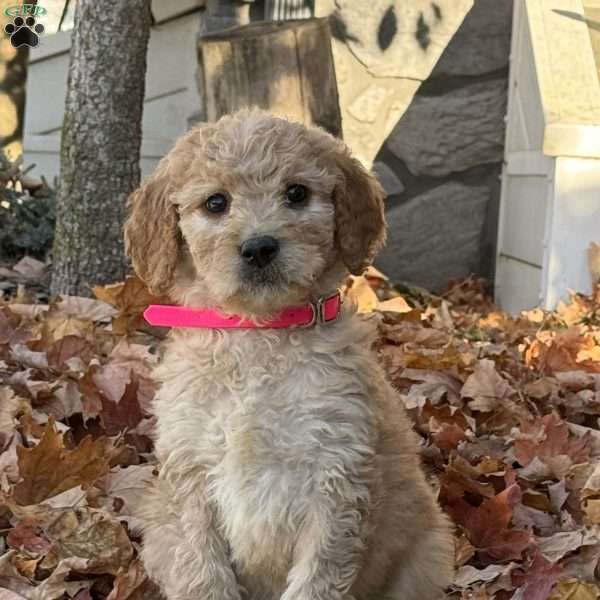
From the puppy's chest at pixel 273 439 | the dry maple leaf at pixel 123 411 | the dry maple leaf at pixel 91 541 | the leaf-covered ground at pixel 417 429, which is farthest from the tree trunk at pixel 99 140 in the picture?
the puppy's chest at pixel 273 439

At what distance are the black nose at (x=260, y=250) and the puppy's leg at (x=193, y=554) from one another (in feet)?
1.88

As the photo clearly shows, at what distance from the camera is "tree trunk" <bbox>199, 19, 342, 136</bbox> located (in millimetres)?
5449

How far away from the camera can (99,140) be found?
4906mm

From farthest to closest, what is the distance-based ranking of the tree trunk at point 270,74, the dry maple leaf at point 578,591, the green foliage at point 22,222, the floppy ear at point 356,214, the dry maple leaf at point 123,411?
the green foliage at point 22,222 < the tree trunk at point 270,74 < the dry maple leaf at point 123,411 < the floppy ear at point 356,214 < the dry maple leaf at point 578,591

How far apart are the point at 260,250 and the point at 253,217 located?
0.30ft

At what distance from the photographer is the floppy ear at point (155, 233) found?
2.54 m

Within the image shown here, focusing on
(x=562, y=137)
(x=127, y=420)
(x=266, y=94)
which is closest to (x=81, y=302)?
(x=127, y=420)

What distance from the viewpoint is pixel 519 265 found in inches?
259

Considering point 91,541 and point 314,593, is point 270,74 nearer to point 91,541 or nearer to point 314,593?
point 91,541

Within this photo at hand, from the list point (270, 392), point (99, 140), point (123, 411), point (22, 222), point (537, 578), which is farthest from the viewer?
point (22, 222)

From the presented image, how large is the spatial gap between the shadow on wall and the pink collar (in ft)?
15.7

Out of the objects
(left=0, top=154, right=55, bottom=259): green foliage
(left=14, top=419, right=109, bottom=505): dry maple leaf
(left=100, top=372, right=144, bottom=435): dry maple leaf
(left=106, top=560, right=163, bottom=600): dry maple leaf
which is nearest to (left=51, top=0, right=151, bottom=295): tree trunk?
(left=0, top=154, right=55, bottom=259): green foliage

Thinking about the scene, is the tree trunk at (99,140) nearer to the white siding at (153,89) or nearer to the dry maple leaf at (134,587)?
the white siding at (153,89)

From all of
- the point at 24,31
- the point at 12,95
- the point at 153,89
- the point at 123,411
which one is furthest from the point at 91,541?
the point at 12,95
